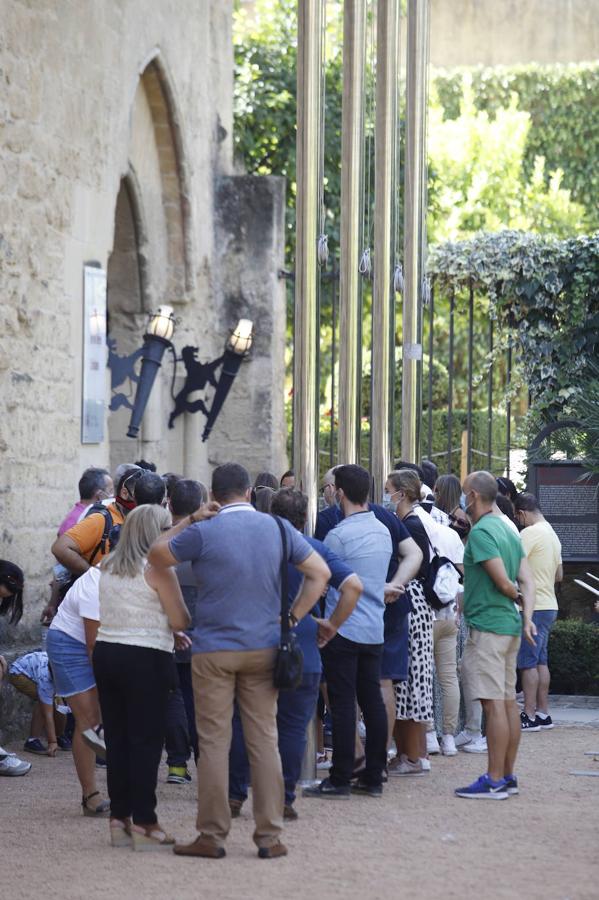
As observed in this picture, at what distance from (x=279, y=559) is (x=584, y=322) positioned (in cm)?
853

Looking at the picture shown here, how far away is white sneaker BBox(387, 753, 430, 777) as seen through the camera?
8086 mm

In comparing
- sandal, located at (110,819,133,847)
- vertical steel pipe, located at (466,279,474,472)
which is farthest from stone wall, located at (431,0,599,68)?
sandal, located at (110,819,133,847)

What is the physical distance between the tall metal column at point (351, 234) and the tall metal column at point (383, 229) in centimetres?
59

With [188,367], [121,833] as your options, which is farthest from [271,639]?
[188,367]

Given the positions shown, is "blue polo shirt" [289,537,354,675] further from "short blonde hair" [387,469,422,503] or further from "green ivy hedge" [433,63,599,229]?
"green ivy hedge" [433,63,599,229]

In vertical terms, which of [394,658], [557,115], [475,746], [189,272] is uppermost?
[557,115]

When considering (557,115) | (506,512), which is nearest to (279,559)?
(506,512)

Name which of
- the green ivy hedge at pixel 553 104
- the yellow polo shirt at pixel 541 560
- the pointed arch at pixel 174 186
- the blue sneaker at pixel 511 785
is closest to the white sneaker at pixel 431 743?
the blue sneaker at pixel 511 785

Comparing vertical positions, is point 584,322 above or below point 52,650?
above

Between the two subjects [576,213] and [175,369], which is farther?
[576,213]

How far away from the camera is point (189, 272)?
1377 cm

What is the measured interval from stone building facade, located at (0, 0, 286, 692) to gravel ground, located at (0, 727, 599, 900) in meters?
2.74

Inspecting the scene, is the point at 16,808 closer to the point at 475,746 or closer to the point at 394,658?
the point at 394,658

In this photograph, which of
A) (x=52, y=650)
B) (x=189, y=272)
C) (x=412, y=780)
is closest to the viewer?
(x=52, y=650)
